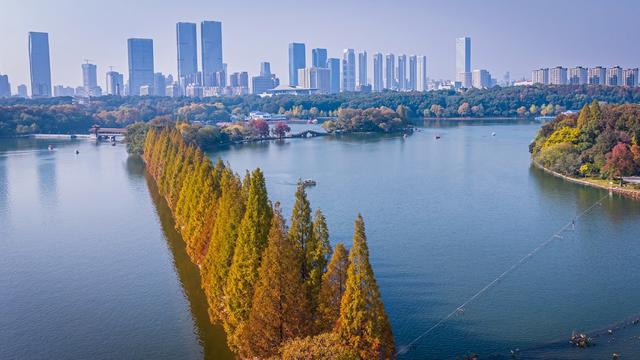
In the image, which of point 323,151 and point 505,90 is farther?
point 505,90

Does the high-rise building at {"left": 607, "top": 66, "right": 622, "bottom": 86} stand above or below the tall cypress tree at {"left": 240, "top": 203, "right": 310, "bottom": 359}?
above

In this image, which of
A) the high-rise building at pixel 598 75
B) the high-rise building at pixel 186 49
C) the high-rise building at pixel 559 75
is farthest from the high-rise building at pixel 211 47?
the high-rise building at pixel 598 75

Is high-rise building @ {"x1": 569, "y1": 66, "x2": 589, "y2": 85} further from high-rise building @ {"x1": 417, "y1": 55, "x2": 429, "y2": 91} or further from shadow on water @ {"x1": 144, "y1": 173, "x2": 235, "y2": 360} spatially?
shadow on water @ {"x1": 144, "y1": 173, "x2": 235, "y2": 360}

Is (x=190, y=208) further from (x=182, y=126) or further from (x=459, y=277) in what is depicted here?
(x=182, y=126)

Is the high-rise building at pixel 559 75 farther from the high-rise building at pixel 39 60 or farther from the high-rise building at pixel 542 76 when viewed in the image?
the high-rise building at pixel 39 60

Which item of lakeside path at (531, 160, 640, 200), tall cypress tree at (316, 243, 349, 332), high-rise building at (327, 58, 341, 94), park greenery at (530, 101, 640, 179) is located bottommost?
lakeside path at (531, 160, 640, 200)

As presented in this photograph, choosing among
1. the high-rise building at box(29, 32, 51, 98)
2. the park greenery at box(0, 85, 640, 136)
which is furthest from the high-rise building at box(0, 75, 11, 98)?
the park greenery at box(0, 85, 640, 136)

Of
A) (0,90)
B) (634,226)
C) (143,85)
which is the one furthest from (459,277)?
(143,85)
